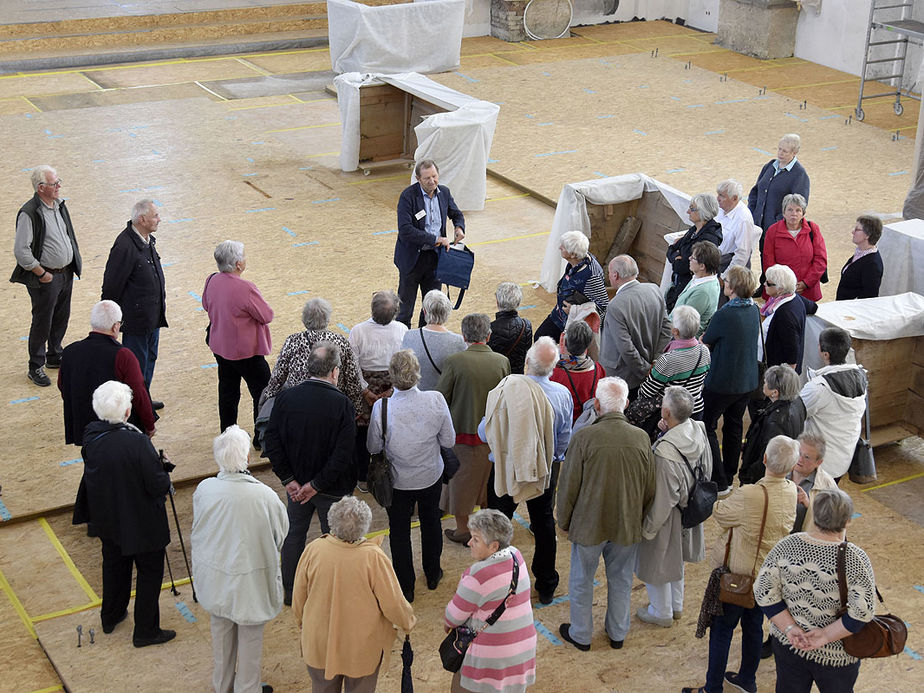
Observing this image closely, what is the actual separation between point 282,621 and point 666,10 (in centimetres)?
1923

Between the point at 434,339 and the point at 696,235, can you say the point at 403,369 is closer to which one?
the point at 434,339

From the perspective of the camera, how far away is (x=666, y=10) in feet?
72.9

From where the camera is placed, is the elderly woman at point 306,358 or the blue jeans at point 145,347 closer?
the elderly woman at point 306,358

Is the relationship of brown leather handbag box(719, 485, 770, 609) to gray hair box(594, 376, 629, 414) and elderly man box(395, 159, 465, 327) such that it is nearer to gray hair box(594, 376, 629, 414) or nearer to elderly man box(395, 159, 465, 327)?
gray hair box(594, 376, 629, 414)

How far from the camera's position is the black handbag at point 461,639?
4359 millimetres

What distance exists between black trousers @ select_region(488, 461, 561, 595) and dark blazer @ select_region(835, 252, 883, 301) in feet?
10.9

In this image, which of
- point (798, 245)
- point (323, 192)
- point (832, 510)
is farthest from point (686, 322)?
point (323, 192)

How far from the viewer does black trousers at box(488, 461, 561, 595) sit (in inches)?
230

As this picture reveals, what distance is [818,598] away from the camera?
14.1 feet

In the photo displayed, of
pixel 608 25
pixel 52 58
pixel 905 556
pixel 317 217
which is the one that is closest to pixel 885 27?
pixel 608 25

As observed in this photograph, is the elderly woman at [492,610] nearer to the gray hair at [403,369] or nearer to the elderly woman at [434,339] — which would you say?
the gray hair at [403,369]

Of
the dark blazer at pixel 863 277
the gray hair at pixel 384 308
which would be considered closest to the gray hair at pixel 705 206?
the dark blazer at pixel 863 277

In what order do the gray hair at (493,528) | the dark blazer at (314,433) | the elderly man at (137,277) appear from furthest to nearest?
the elderly man at (137,277) < the dark blazer at (314,433) < the gray hair at (493,528)

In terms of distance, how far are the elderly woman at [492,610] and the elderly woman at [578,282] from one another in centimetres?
299
